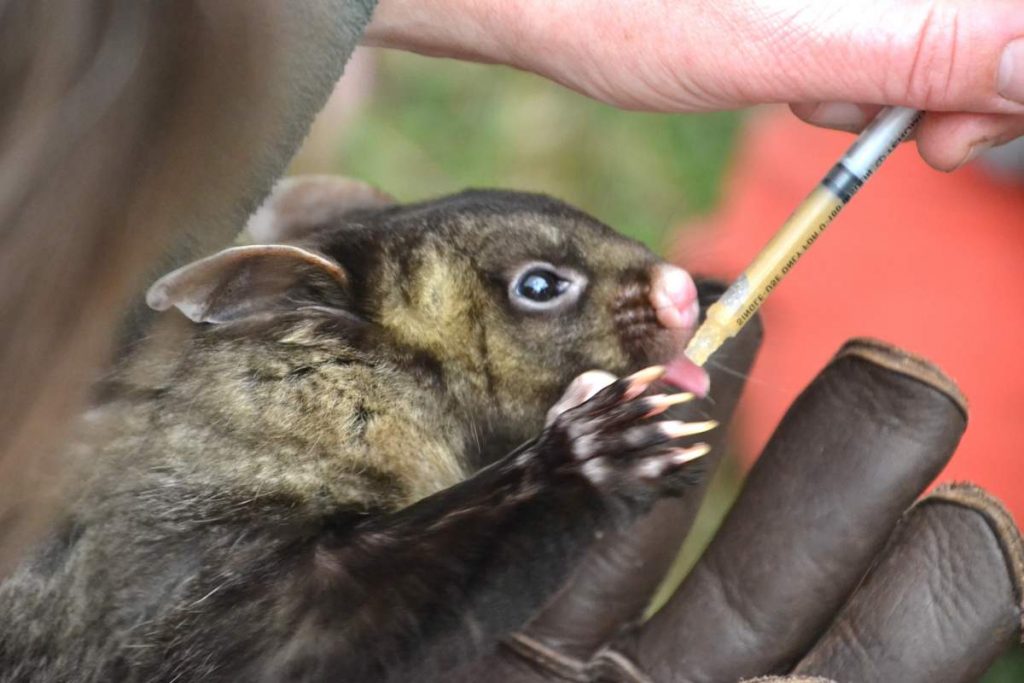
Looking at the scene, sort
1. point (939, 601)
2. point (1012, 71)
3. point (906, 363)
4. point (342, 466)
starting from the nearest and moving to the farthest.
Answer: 1. point (342, 466)
2. point (1012, 71)
3. point (939, 601)
4. point (906, 363)

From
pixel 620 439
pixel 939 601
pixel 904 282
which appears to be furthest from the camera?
pixel 904 282

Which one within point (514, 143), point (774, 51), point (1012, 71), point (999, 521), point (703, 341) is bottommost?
point (703, 341)

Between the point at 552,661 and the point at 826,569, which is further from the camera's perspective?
the point at 552,661

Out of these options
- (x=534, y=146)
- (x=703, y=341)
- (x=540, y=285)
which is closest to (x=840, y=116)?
(x=703, y=341)

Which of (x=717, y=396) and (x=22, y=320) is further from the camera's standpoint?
(x=717, y=396)

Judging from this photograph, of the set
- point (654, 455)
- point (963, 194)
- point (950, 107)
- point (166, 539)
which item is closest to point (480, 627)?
point (654, 455)

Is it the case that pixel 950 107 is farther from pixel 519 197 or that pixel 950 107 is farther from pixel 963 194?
pixel 963 194

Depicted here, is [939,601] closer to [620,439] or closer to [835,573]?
[835,573]
